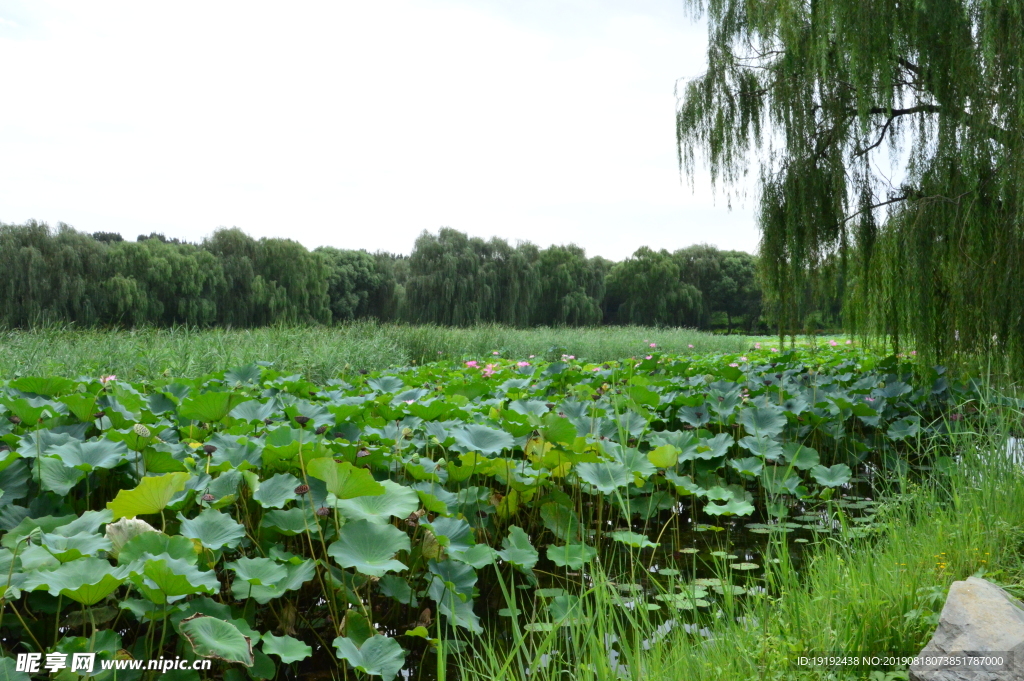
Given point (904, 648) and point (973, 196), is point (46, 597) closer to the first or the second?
point (904, 648)

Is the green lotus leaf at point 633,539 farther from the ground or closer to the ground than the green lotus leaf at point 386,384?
closer to the ground

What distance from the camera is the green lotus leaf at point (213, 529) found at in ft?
4.80

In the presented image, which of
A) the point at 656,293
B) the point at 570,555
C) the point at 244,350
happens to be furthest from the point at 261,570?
the point at 656,293

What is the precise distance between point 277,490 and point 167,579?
0.49 meters

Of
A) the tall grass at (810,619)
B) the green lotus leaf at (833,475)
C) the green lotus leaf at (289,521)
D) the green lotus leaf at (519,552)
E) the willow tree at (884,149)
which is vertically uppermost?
the willow tree at (884,149)

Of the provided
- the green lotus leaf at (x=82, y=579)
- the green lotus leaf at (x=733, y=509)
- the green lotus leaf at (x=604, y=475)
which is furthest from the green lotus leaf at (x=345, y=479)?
the green lotus leaf at (x=733, y=509)

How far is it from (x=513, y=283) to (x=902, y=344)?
60.2ft

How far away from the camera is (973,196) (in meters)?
3.84

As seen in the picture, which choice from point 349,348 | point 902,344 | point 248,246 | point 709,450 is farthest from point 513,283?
point 709,450

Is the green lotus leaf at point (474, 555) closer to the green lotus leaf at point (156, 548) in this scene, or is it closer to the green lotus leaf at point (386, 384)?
the green lotus leaf at point (156, 548)

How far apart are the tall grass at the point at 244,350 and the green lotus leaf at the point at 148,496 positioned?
3592mm

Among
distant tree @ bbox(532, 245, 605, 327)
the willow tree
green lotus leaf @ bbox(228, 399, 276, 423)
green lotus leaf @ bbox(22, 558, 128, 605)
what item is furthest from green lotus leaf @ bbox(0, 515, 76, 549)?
distant tree @ bbox(532, 245, 605, 327)

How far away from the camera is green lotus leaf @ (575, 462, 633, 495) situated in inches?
82.7

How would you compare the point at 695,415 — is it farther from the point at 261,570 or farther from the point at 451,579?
the point at 261,570
